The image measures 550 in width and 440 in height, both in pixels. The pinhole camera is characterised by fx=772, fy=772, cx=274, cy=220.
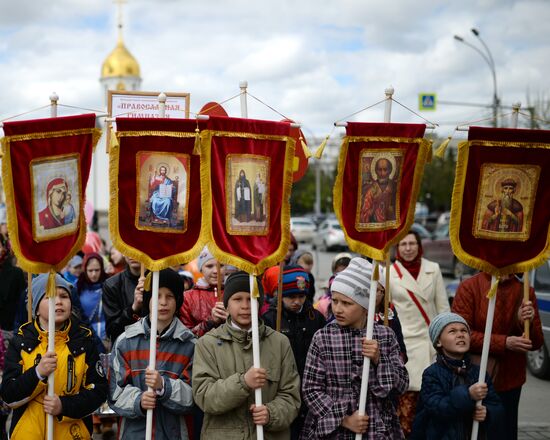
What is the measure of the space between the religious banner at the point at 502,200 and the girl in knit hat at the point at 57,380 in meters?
2.39

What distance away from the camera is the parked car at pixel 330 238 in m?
34.2

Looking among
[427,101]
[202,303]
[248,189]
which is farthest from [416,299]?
[427,101]

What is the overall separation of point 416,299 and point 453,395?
1.92 meters

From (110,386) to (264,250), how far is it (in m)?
1.27

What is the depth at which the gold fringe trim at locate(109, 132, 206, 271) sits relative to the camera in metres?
4.57

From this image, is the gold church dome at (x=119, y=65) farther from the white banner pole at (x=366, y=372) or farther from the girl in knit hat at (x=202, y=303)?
the white banner pole at (x=366, y=372)

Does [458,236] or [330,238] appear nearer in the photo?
[458,236]

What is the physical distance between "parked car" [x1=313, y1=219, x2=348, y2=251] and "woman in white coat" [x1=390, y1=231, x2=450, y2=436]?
26913 millimetres

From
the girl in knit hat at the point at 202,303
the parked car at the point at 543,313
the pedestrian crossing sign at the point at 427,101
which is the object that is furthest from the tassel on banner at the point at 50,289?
the pedestrian crossing sign at the point at 427,101

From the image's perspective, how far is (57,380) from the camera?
4.61 metres

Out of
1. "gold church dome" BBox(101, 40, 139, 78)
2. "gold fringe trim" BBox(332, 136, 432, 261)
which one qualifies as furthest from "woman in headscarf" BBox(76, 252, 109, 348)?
"gold church dome" BBox(101, 40, 139, 78)

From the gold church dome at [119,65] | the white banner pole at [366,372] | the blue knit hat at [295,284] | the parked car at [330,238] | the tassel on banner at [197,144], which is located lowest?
the parked car at [330,238]

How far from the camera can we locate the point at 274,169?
475 centimetres

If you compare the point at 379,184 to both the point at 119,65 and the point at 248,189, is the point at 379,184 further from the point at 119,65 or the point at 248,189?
the point at 119,65
